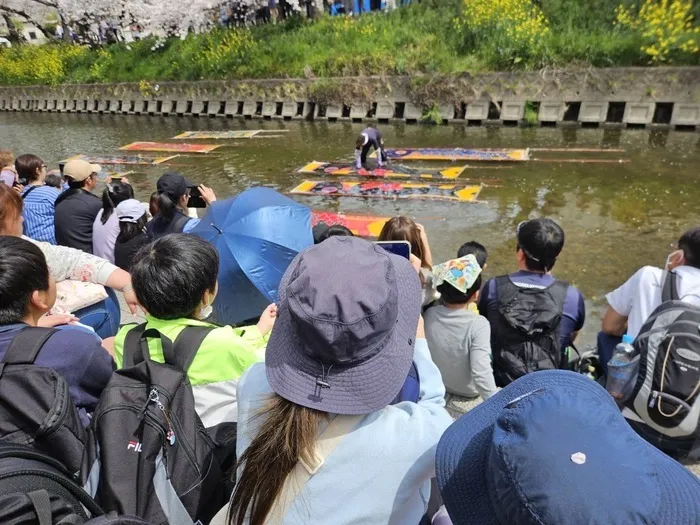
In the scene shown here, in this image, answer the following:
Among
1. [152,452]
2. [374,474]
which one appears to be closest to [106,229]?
[152,452]

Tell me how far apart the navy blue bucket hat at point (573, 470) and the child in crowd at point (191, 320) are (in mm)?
1036

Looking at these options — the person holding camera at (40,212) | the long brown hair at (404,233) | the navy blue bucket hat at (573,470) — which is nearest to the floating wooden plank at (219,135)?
the person holding camera at (40,212)

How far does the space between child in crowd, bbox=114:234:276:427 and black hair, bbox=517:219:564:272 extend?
159cm

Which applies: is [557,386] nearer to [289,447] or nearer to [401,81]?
[289,447]

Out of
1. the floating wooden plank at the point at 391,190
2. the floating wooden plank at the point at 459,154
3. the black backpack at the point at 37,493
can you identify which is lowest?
the floating wooden plank at the point at 391,190

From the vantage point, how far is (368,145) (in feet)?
32.9

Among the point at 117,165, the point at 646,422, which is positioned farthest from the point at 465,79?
the point at 646,422

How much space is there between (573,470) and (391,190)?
8.21 meters

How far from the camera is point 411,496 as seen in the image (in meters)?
1.18

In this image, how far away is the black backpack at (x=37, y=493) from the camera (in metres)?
1.02

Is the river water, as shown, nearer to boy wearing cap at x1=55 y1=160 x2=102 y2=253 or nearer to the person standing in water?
the person standing in water

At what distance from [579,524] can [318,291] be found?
2.07ft

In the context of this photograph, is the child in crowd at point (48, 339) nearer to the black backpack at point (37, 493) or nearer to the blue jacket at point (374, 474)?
the black backpack at point (37, 493)

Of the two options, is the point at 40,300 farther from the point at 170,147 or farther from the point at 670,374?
the point at 170,147
